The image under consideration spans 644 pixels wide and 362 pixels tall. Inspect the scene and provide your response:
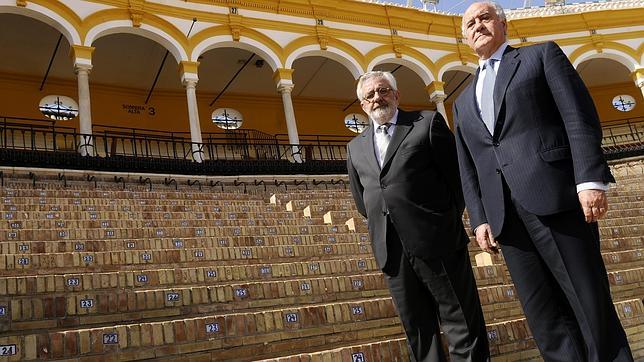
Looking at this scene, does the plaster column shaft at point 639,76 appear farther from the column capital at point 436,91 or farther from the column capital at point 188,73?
the column capital at point 188,73

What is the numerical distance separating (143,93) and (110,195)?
33.9 feet

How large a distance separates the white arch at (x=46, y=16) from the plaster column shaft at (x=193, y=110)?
2.66m

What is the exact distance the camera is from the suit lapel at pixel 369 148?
9.15ft

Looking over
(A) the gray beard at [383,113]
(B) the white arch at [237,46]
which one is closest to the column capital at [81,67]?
(B) the white arch at [237,46]

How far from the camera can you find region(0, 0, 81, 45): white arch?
40.7 ft

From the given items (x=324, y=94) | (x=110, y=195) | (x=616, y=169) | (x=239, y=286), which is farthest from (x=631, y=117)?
(x=239, y=286)

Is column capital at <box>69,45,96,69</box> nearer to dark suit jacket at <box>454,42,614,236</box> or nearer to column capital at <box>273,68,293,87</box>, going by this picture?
column capital at <box>273,68,293,87</box>

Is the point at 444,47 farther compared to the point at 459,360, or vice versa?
the point at 444,47

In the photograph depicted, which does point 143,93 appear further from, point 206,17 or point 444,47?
point 444,47

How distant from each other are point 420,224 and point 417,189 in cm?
18

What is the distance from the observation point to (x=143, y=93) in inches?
717

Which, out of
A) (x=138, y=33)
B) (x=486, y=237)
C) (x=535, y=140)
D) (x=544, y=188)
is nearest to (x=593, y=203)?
(x=544, y=188)

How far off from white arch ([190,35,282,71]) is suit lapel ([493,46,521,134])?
13.1 meters

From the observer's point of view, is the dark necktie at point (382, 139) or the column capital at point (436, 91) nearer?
the dark necktie at point (382, 139)
